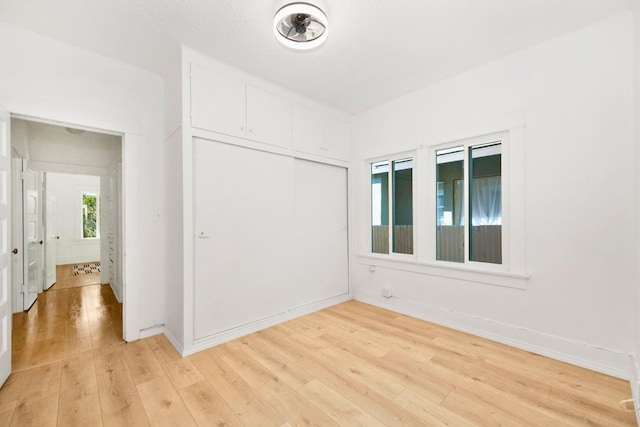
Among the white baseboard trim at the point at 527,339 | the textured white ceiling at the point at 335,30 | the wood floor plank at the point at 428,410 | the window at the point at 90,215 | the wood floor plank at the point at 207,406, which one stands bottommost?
the wood floor plank at the point at 207,406

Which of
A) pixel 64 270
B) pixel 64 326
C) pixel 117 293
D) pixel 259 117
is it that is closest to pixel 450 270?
pixel 259 117

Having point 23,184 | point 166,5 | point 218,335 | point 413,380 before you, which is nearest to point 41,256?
point 23,184

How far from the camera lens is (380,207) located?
3.88 m

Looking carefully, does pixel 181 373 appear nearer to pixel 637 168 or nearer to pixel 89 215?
pixel 637 168

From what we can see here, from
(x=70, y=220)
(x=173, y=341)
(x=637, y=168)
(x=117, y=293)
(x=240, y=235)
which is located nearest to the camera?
(x=637, y=168)

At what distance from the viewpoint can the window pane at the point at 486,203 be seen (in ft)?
9.13

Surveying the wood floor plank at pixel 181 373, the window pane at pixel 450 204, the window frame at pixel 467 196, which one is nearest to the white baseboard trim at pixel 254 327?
the wood floor plank at pixel 181 373

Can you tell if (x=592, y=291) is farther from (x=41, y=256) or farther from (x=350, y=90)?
(x=41, y=256)

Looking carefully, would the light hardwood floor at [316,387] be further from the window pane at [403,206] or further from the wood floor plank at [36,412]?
the window pane at [403,206]

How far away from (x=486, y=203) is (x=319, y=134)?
6.97ft

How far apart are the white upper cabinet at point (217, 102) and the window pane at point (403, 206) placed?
2.03 metres

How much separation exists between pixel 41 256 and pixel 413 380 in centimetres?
580

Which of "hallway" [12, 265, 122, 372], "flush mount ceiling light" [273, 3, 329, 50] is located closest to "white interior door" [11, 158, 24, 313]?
"hallway" [12, 265, 122, 372]

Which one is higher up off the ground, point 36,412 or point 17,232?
point 17,232
